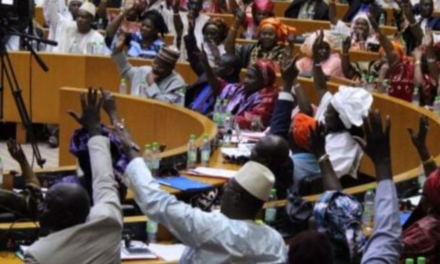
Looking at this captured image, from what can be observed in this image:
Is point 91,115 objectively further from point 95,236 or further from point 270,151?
point 270,151

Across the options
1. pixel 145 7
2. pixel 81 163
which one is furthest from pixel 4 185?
pixel 145 7

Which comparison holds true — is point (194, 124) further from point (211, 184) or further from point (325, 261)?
point (325, 261)

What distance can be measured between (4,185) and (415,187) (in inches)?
96.5

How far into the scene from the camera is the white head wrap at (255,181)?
4.76 meters

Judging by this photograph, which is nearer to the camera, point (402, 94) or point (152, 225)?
point (152, 225)

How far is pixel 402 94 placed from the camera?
35.0ft

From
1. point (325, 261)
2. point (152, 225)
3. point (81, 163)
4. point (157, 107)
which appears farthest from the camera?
point (157, 107)

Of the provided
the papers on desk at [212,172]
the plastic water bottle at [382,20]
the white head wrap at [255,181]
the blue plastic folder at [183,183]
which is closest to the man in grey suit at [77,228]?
the white head wrap at [255,181]

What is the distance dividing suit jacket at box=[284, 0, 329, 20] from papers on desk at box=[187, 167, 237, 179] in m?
7.79

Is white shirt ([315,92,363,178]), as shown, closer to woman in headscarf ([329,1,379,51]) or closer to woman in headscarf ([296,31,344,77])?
woman in headscarf ([296,31,344,77])

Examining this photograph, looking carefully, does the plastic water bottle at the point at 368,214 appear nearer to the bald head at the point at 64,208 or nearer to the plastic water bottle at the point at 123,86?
the bald head at the point at 64,208

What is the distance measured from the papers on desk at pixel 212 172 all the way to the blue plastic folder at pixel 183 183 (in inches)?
7.3

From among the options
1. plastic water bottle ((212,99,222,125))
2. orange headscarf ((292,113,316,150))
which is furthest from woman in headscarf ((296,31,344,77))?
orange headscarf ((292,113,316,150))

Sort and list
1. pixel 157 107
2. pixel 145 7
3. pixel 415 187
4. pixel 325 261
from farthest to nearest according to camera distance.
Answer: pixel 145 7 → pixel 157 107 → pixel 415 187 → pixel 325 261
